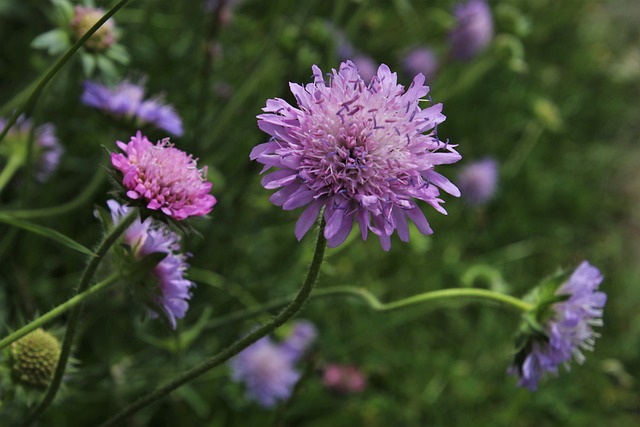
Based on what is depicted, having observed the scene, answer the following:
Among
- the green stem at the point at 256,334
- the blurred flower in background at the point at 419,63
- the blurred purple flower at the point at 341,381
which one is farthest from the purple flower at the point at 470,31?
the green stem at the point at 256,334

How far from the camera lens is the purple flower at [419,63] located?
279 cm

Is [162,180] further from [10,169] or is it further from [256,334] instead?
[10,169]

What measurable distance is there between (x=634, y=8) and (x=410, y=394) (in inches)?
130

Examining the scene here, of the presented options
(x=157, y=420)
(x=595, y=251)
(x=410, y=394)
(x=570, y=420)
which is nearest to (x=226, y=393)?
(x=157, y=420)

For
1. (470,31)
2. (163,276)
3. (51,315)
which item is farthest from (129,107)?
(470,31)

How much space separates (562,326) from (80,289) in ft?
2.26

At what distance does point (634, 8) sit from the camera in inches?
179

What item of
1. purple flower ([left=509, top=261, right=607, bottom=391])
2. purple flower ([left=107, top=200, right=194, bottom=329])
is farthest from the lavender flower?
purple flower ([left=509, top=261, right=607, bottom=391])

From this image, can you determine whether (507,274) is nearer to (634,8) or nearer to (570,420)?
(570,420)

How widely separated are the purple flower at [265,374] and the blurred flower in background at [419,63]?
4.11ft

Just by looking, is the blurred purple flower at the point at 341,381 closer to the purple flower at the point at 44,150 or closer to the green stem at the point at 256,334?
the purple flower at the point at 44,150

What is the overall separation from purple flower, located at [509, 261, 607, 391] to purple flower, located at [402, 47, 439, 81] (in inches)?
67.0

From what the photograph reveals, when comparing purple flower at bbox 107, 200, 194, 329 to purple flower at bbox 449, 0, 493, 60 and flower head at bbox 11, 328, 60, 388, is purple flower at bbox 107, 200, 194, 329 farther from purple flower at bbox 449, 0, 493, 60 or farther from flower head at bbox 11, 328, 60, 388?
purple flower at bbox 449, 0, 493, 60

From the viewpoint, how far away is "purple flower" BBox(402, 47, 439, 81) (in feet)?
9.16
